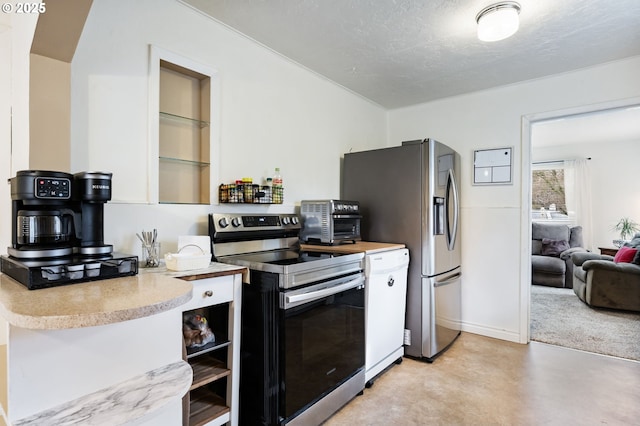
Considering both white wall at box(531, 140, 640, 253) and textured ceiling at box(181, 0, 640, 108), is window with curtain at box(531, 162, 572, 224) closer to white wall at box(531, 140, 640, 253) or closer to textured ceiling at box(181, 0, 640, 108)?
white wall at box(531, 140, 640, 253)

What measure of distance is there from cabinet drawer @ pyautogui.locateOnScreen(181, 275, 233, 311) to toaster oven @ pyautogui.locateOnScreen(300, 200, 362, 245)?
102 centimetres

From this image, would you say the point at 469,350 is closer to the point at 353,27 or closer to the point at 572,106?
the point at 572,106

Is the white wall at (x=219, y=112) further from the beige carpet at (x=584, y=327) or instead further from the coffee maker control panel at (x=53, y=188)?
the beige carpet at (x=584, y=327)

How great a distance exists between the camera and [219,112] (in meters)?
2.21

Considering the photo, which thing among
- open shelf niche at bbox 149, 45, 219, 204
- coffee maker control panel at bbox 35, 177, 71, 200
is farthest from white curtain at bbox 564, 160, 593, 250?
coffee maker control panel at bbox 35, 177, 71, 200

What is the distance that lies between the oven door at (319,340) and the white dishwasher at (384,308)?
110 mm

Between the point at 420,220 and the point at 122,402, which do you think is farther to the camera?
the point at 420,220

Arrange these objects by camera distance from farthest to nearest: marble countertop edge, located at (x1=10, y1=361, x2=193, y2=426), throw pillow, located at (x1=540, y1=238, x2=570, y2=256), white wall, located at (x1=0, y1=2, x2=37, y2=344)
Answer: throw pillow, located at (x1=540, y1=238, x2=570, y2=256) → white wall, located at (x1=0, y1=2, x2=37, y2=344) → marble countertop edge, located at (x1=10, y1=361, x2=193, y2=426)

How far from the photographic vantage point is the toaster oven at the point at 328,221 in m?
2.57

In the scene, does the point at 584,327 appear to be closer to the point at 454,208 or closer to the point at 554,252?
the point at 454,208

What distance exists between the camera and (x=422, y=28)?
7.39 ft

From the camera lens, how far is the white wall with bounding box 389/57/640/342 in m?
3.05

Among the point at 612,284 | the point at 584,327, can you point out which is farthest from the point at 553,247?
the point at 584,327

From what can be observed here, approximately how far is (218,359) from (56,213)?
1.04m
